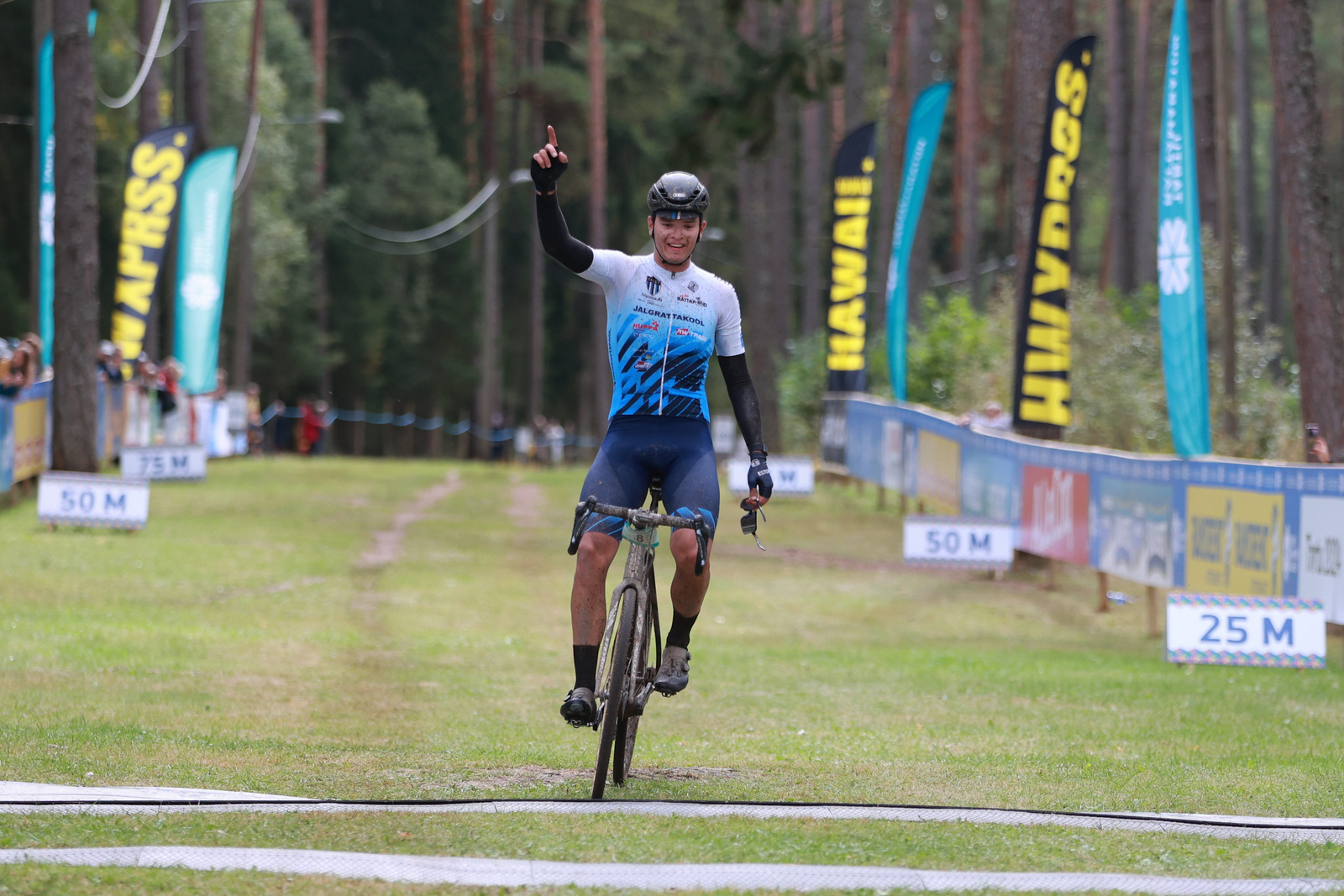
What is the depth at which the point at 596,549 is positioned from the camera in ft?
23.5

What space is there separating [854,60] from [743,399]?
132 feet

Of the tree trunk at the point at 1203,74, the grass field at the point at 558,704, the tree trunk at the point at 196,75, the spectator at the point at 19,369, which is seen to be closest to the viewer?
the grass field at the point at 558,704

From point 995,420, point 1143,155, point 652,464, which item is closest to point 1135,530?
point 995,420

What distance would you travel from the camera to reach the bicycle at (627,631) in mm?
6965

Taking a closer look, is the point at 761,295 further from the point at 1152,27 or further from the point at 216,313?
the point at 1152,27

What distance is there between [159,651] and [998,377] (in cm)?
2021

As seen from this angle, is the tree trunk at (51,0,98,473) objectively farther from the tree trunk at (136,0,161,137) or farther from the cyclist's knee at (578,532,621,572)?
the cyclist's knee at (578,532,621,572)

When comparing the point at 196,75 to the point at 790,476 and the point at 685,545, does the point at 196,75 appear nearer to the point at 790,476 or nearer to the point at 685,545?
the point at 790,476

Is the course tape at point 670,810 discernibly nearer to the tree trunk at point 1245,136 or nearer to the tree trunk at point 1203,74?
the tree trunk at point 1203,74

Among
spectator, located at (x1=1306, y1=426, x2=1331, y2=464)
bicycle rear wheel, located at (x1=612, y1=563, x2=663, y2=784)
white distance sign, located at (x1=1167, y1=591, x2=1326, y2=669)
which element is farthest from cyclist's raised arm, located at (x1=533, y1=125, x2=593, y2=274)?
spectator, located at (x1=1306, y1=426, x2=1331, y2=464)

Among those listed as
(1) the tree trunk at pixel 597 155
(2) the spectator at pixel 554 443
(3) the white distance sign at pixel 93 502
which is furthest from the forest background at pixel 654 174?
(3) the white distance sign at pixel 93 502

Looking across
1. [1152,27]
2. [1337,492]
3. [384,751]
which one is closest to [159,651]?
[384,751]

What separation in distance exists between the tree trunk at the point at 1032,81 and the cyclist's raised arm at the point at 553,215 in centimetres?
1626

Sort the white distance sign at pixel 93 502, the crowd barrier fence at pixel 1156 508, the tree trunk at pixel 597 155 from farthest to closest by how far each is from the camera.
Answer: the tree trunk at pixel 597 155 → the white distance sign at pixel 93 502 → the crowd barrier fence at pixel 1156 508
